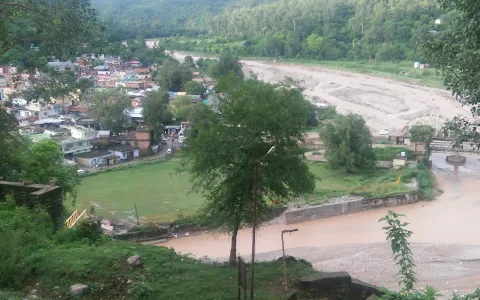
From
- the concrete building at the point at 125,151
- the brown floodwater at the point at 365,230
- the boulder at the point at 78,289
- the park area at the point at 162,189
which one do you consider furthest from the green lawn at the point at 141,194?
the boulder at the point at 78,289

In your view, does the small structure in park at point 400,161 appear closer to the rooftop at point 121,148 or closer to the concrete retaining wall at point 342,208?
the concrete retaining wall at point 342,208

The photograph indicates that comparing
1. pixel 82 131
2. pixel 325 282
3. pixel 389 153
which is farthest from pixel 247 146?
pixel 82 131

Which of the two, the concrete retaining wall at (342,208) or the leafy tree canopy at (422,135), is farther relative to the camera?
the leafy tree canopy at (422,135)

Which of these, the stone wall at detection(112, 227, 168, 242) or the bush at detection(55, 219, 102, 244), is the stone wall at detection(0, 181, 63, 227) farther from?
the stone wall at detection(112, 227, 168, 242)

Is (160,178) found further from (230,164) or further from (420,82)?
(420,82)

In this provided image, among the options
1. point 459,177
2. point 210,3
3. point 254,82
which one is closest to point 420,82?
point 459,177

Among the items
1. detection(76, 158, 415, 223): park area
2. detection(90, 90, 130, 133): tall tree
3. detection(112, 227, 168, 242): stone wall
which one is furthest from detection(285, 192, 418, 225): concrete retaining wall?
detection(90, 90, 130, 133): tall tree
